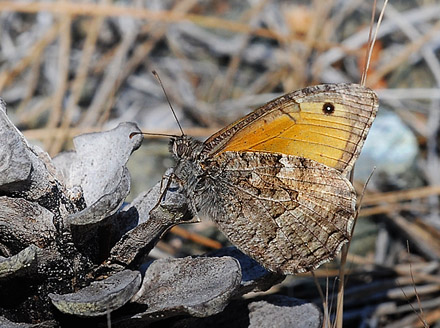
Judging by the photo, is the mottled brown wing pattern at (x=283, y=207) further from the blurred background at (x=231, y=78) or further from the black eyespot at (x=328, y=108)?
the blurred background at (x=231, y=78)

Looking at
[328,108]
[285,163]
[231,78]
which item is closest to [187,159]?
[285,163]

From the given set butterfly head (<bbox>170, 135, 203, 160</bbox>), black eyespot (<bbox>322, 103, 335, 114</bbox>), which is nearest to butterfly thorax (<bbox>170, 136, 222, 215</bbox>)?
butterfly head (<bbox>170, 135, 203, 160</bbox>)

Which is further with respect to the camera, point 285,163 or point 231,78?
point 231,78

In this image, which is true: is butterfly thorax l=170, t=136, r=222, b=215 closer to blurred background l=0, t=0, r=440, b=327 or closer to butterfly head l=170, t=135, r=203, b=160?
butterfly head l=170, t=135, r=203, b=160

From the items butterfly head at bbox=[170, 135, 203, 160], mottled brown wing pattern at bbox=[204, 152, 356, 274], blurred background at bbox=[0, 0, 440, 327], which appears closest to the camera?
mottled brown wing pattern at bbox=[204, 152, 356, 274]

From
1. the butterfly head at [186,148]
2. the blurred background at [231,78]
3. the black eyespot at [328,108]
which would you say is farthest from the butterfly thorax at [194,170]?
the blurred background at [231,78]

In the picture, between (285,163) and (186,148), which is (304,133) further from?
(186,148)

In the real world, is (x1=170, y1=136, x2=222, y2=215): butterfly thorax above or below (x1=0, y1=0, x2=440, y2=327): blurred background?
below
